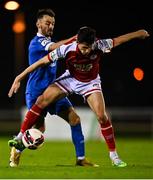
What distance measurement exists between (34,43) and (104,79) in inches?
1671

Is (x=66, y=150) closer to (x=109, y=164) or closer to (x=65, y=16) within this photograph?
(x=109, y=164)

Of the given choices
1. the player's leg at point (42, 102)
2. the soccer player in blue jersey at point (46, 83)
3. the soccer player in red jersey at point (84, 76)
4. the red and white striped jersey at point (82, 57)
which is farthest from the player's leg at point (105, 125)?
the soccer player in blue jersey at point (46, 83)

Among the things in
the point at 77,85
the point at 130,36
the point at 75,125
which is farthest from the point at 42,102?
the point at 130,36

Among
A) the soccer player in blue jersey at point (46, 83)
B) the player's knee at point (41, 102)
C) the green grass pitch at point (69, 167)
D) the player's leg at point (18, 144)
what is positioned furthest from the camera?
the soccer player in blue jersey at point (46, 83)

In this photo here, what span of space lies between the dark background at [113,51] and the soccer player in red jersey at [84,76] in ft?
115

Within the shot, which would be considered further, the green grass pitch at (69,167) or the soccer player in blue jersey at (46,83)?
the soccer player in blue jersey at (46,83)

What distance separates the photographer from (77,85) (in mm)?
12805

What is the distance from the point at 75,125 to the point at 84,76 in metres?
0.87

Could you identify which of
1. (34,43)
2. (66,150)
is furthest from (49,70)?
(66,150)

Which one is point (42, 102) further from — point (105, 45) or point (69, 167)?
point (105, 45)

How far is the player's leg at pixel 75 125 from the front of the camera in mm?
13039

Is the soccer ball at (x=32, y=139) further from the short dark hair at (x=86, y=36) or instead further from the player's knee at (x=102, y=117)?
the short dark hair at (x=86, y=36)

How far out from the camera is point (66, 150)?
18.2 metres

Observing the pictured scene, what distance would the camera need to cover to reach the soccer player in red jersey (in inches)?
486
